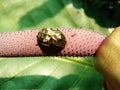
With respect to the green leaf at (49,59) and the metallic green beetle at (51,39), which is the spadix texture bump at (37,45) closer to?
the metallic green beetle at (51,39)

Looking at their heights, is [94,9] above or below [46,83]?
above

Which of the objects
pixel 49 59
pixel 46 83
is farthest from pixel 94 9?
pixel 46 83

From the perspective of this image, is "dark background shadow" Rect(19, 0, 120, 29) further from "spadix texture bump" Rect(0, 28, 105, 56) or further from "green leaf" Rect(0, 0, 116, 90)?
"spadix texture bump" Rect(0, 28, 105, 56)

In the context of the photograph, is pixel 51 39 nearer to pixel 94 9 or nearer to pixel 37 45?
pixel 37 45

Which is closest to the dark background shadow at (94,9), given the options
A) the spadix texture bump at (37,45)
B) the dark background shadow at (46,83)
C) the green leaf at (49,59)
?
the green leaf at (49,59)

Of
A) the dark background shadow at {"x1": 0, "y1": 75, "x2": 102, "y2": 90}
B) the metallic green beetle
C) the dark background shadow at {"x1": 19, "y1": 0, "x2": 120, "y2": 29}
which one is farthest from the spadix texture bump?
the dark background shadow at {"x1": 19, "y1": 0, "x2": 120, "y2": 29}

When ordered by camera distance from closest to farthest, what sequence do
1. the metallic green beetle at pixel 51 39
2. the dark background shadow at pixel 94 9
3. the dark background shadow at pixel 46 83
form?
1. the metallic green beetle at pixel 51 39
2. the dark background shadow at pixel 46 83
3. the dark background shadow at pixel 94 9

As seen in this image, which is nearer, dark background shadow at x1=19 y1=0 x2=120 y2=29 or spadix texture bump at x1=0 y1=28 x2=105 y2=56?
spadix texture bump at x1=0 y1=28 x2=105 y2=56
